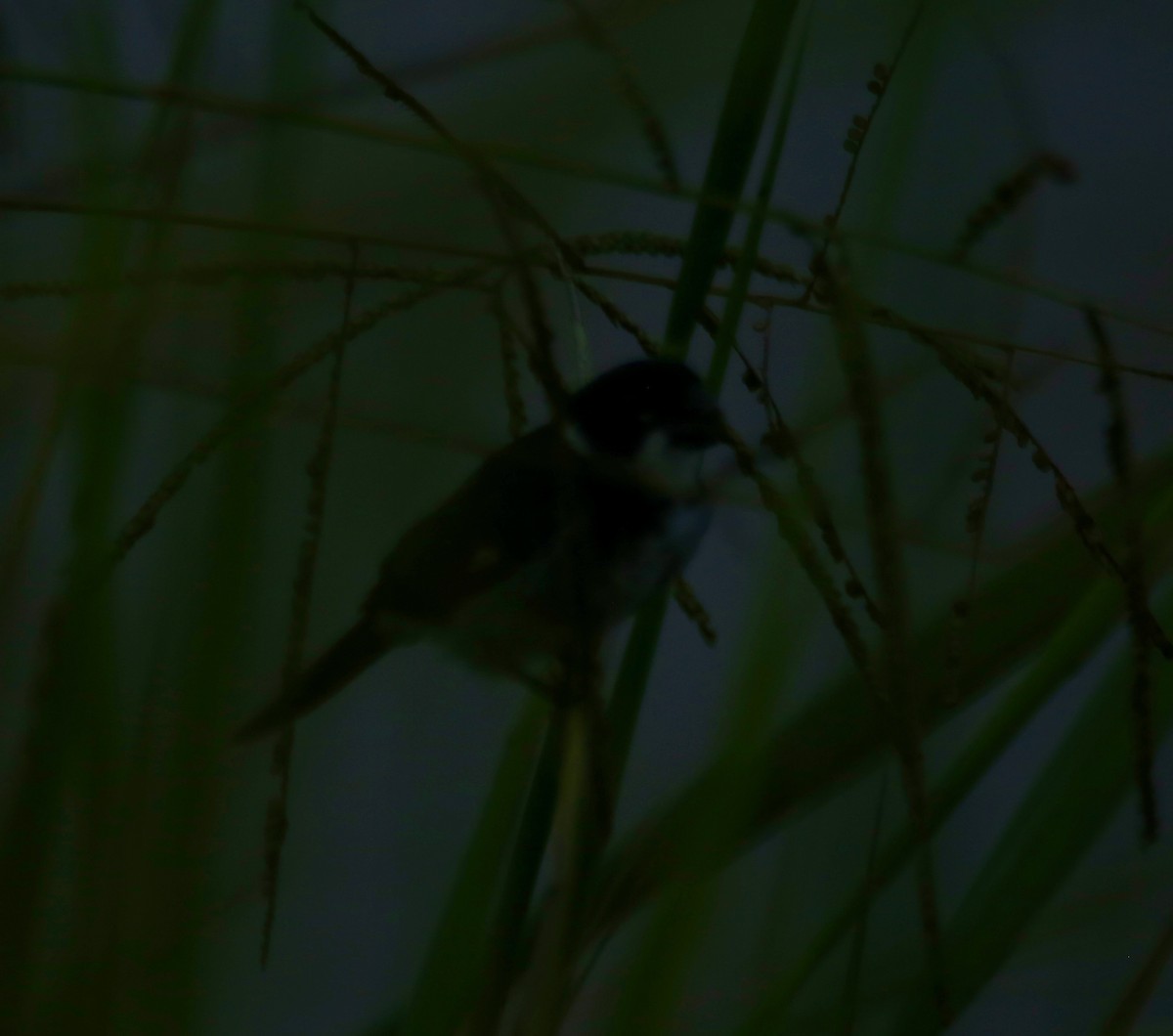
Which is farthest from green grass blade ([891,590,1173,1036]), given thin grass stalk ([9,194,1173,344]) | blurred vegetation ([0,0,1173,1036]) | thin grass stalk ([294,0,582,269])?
thin grass stalk ([294,0,582,269])

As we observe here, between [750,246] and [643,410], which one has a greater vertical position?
[643,410]

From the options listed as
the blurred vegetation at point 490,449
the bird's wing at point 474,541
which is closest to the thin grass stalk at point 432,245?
the blurred vegetation at point 490,449

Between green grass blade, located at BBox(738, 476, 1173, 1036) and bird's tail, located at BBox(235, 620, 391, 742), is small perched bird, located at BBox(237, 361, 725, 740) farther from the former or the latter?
green grass blade, located at BBox(738, 476, 1173, 1036)

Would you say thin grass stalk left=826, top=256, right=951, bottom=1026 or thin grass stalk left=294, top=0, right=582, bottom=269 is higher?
thin grass stalk left=294, top=0, right=582, bottom=269

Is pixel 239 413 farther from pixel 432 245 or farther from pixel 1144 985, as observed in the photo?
pixel 1144 985

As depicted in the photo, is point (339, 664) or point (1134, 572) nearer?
point (1134, 572)

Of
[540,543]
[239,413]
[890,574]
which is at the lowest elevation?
[890,574]

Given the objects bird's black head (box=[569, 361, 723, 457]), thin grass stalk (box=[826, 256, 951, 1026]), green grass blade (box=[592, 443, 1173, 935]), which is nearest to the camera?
thin grass stalk (box=[826, 256, 951, 1026])

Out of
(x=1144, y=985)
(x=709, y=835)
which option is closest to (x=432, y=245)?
(x=709, y=835)

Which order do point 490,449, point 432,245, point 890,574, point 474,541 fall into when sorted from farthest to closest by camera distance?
point 474,541, point 490,449, point 432,245, point 890,574
